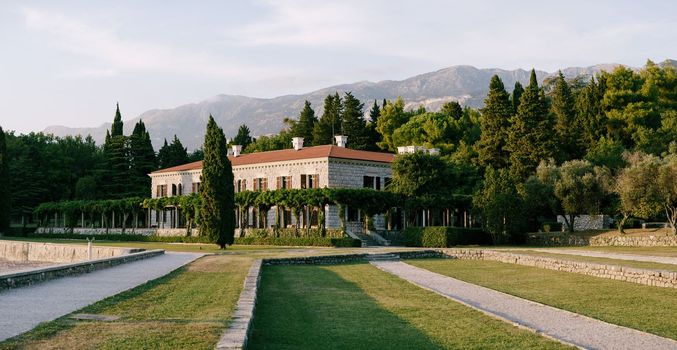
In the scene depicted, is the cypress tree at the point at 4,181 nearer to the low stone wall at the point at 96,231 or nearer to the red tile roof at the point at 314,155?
the low stone wall at the point at 96,231

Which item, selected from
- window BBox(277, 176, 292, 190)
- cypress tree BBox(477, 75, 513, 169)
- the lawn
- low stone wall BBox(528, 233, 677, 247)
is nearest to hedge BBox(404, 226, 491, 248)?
low stone wall BBox(528, 233, 677, 247)

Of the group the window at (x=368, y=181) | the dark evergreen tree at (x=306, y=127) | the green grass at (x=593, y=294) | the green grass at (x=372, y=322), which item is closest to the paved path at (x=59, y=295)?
the green grass at (x=372, y=322)

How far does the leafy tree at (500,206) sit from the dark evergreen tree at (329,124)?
35049 millimetres

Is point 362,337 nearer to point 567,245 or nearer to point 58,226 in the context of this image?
point 567,245

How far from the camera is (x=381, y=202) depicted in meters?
46.4

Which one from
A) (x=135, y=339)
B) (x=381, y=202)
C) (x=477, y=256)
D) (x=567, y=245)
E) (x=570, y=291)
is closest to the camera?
(x=135, y=339)

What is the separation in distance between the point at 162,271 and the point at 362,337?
12323 millimetres

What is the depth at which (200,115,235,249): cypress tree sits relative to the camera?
38.4 metres

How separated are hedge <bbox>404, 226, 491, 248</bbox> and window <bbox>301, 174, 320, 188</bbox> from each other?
9842mm

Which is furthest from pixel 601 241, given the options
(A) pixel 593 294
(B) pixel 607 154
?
(A) pixel 593 294

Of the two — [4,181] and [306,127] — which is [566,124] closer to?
[306,127]

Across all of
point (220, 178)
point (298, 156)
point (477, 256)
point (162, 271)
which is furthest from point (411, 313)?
point (298, 156)

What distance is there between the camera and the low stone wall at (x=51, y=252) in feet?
114

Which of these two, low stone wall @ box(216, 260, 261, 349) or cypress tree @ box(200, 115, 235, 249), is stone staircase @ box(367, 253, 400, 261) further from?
low stone wall @ box(216, 260, 261, 349)
